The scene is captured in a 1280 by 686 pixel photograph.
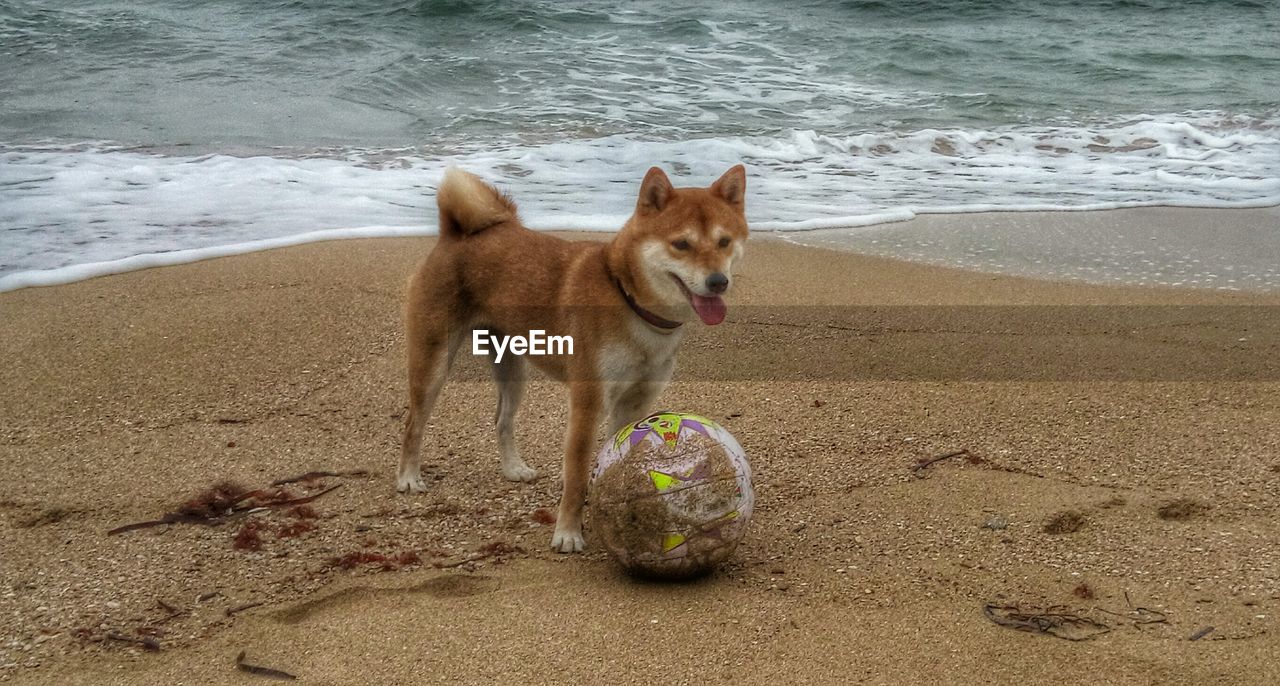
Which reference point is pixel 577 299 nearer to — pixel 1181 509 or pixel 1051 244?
pixel 1181 509

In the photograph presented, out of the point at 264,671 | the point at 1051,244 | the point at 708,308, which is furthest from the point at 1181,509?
the point at 1051,244

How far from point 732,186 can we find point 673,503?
1.34 meters

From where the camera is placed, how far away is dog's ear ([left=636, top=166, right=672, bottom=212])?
4.29 metres

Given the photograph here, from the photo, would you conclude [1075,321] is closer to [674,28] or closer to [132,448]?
[132,448]

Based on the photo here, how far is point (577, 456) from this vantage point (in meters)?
4.39

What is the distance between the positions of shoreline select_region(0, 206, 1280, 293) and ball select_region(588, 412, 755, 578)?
467 cm

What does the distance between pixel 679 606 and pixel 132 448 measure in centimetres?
277

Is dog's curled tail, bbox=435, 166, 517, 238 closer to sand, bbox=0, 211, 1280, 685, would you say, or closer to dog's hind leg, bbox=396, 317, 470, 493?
dog's hind leg, bbox=396, 317, 470, 493

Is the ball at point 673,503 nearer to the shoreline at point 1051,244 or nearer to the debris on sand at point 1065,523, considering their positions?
the debris on sand at point 1065,523

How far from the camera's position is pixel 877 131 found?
12.7 m

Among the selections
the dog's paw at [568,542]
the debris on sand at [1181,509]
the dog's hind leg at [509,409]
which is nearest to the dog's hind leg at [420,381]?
the dog's hind leg at [509,409]

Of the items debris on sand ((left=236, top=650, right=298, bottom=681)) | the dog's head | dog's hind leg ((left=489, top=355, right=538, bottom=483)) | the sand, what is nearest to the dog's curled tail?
dog's hind leg ((left=489, top=355, right=538, bottom=483))

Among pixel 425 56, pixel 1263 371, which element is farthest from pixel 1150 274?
pixel 425 56

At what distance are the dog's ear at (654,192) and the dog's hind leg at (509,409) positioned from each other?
102cm
